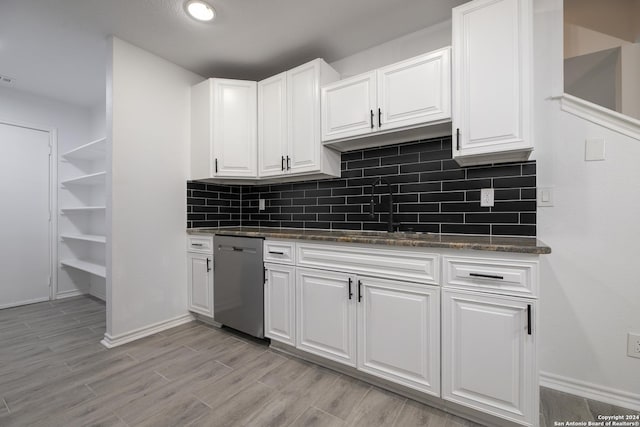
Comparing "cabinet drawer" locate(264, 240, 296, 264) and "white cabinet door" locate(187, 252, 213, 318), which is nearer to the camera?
"cabinet drawer" locate(264, 240, 296, 264)

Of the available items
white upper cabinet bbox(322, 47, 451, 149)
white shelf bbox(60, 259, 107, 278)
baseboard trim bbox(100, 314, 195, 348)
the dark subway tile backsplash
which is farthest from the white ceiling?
baseboard trim bbox(100, 314, 195, 348)

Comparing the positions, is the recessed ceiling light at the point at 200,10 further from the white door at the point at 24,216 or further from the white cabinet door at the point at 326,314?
the white door at the point at 24,216

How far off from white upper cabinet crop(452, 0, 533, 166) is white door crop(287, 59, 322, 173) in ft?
3.35

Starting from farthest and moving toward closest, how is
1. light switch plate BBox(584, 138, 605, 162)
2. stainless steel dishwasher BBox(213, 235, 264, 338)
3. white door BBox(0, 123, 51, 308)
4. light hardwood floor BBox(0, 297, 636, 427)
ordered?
1. white door BBox(0, 123, 51, 308)
2. stainless steel dishwasher BBox(213, 235, 264, 338)
3. light switch plate BBox(584, 138, 605, 162)
4. light hardwood floor BBox(0, 297, 636, 427)

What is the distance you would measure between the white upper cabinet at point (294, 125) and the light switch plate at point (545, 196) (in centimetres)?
144

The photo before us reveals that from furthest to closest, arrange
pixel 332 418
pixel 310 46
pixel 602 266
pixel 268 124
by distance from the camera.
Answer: pixel 268 124
pixel 310 46
pixel 602 266
pixel 332 418

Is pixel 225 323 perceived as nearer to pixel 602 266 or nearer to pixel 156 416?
pixel 156 416

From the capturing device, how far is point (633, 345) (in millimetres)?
1495

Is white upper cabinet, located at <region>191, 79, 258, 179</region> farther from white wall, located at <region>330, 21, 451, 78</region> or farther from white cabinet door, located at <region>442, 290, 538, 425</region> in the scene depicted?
white cabinet door, located at <region>442, 290, 538, 425</region>

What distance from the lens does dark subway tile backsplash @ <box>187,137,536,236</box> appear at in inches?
70.1

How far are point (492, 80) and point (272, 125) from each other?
1.70 m

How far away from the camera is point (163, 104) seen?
2561 millimetres

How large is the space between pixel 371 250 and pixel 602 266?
50.4 inches

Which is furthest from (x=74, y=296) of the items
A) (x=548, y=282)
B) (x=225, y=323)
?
(x=548, y=282)
